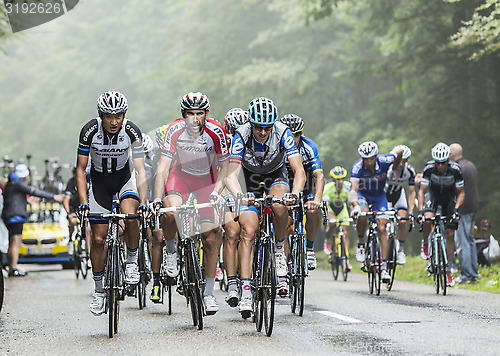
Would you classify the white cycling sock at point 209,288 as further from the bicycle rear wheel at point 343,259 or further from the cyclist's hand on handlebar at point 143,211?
the bicycle rear wheel at point 343,259

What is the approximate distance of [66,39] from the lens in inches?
2233

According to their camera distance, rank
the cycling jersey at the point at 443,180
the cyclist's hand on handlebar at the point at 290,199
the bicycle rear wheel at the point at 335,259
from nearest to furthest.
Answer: the cyclist's hand on handlebar at the point at 290,199
the cycling jersey at the point at 443,180
the bicycle rear wheel at the point at 335,259

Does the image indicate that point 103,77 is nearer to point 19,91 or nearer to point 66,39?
point 66,39

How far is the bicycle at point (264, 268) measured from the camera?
8758mm

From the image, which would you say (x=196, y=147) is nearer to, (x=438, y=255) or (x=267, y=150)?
(x=267, y=150)

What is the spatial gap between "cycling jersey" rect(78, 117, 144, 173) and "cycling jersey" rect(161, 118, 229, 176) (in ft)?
1.38

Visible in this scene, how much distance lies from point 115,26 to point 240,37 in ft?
68.4

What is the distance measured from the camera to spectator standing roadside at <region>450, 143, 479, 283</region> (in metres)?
15.6

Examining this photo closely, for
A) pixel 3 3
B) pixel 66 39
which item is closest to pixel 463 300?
pixel 3 3

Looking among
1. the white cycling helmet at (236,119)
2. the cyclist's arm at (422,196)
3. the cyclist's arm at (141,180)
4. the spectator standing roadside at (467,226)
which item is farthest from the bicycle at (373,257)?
the cyclist's arm at (141,180)

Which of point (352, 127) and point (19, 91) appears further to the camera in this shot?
point (19, 91)

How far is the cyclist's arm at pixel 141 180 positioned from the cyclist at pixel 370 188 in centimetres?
540

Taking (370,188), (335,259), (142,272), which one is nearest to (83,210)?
(142,272)

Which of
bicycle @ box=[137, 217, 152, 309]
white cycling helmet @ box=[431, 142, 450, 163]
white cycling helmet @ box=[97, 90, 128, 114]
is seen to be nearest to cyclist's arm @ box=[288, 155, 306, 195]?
white cycling helmet @ box=[97, 90, 128, 114]
